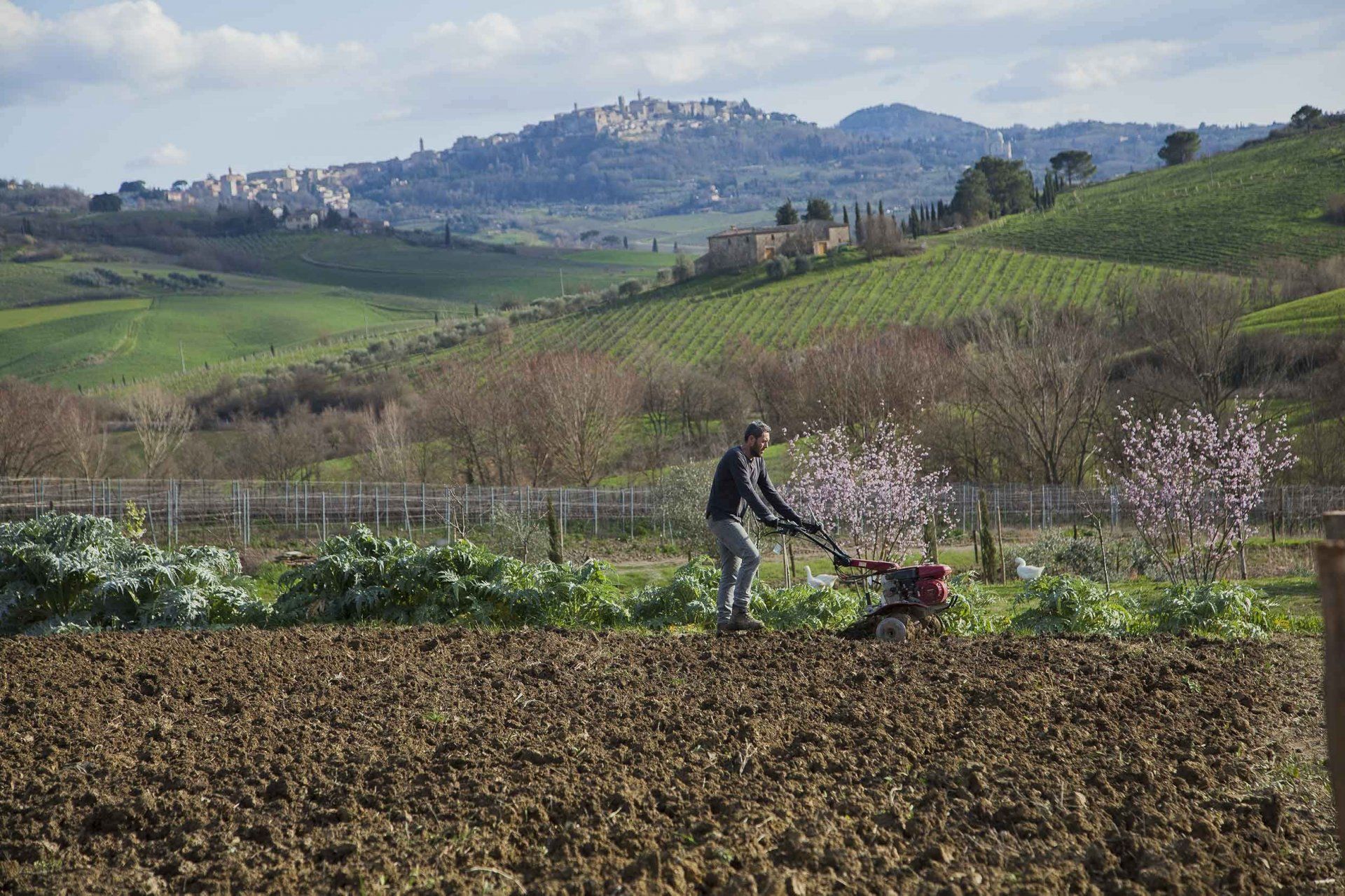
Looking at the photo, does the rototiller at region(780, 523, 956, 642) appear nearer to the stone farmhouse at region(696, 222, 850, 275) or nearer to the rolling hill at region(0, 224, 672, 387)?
the rolling hill at region(0, 224, 672, 387)

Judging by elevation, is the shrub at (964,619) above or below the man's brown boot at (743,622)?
below

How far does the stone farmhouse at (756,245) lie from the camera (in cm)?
11800

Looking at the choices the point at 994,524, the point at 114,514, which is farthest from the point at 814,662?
the point at 114,514

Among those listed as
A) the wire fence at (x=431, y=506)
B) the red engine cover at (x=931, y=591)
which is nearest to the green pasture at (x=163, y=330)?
the wire fence at (x=431, y=506)

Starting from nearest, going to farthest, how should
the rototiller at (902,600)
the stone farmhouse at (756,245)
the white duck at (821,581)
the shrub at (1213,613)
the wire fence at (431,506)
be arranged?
the rototiller at (902,600) → the shrub at (1213,613) → the white duck at (821,581) → the wire fence at (431,506) → the stone farmhouse at (756,245)

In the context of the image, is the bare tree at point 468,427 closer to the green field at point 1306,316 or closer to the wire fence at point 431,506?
the wire fence at point 431,506

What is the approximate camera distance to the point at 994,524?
40.7 m

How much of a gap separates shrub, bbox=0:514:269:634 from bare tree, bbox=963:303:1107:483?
38808mm

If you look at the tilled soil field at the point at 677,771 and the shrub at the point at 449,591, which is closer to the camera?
the tilled soil field at the point at 677,771

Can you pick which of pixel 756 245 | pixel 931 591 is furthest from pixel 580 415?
pixel 756 245

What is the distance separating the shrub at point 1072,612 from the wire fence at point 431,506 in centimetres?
2390

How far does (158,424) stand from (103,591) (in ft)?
182

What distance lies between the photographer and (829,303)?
296 feet

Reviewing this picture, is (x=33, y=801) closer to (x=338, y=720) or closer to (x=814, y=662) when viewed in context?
(x=338, y=720)
